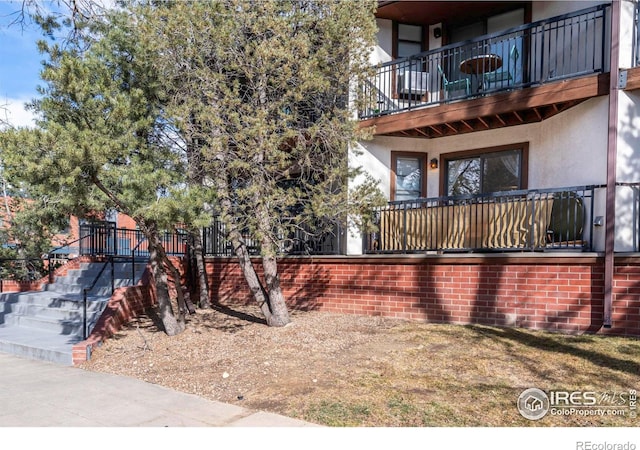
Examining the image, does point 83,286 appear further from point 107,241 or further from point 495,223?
point 495,223

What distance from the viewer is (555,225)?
806 cm

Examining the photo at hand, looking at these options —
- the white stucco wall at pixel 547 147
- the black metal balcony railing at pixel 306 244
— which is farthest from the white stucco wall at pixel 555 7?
the black metal balcony railing at pixel 306 244

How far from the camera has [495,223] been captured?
8.15 metres

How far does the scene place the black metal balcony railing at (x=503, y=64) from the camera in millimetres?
8156

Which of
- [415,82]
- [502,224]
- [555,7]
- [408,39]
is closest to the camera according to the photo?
[502,224]

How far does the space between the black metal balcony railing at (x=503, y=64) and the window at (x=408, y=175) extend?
121 cm

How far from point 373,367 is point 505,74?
23.7 feet

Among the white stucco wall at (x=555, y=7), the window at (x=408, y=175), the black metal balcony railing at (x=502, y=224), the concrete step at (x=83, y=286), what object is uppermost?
the white stucco wall at (x=555, y=7)

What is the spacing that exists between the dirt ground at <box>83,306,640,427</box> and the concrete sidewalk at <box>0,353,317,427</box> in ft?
0.74

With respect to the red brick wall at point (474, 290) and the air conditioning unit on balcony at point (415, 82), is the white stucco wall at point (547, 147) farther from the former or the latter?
the air conditioning unit on balcony at point (415, 82)

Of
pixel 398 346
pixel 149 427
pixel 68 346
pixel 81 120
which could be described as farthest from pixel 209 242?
pixel 149 427

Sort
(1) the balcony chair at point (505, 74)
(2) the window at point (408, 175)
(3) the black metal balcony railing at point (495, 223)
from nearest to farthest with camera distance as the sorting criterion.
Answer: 1. (3) the black metal balcony railing at point (495, 223)
2. (1) the balcony chair at point (505, 74)
3. (2) the window at point (408, 175)

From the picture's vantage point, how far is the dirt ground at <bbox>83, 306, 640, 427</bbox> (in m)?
4.43

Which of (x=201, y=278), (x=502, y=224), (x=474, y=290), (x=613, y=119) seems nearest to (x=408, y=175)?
(x=502, y=224)
